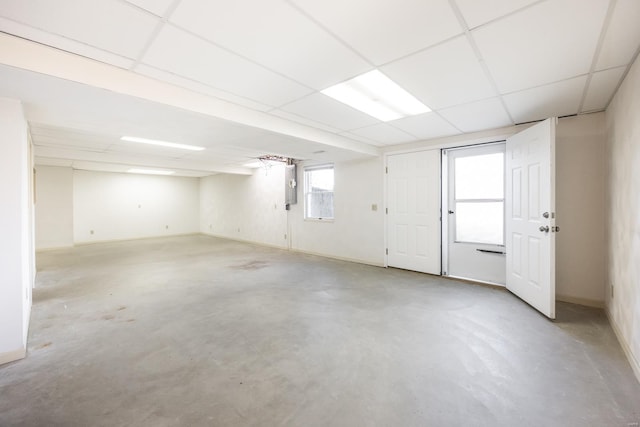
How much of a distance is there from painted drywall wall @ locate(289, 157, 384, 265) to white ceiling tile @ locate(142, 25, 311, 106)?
3052 mm

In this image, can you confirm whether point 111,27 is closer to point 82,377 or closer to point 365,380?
point 82,377

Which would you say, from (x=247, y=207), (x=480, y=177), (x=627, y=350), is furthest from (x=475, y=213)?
(x=247, y=207)

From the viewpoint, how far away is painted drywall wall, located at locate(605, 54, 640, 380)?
2.09 meters

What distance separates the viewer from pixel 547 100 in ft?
9.56

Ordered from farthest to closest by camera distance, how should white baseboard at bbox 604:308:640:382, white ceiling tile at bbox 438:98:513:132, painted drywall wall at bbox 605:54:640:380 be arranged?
white ceiling tile at bbox 438:98:513:132, painted drywall wall at bbox 605:54:640:380, white baseboard at bbox 604:308:640:382

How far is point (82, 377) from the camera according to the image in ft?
6.55

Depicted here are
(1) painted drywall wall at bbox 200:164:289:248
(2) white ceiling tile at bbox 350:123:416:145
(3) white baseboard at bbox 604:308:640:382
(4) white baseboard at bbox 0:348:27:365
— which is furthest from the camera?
(1) painted drywall wall at bbox 200:164:289:248

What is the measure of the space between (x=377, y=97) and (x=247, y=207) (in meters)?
6.76

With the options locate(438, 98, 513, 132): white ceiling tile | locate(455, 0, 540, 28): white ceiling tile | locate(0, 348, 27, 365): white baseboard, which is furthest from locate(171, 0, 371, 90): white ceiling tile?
locate(0, 348, 27, 365): white baseboard

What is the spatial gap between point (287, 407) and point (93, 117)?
342 cm

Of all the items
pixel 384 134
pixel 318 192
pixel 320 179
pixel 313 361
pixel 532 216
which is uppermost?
pixel 384 134

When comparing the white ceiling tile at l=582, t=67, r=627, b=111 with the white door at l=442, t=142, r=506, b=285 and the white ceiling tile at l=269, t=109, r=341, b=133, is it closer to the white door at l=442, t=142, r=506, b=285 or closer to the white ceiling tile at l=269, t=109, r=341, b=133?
the white door at l=442, t=142, r=506, b=285

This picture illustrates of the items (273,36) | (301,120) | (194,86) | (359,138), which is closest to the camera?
(273,36)

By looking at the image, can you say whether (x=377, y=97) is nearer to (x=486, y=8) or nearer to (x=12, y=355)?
(x=486, y=8)
